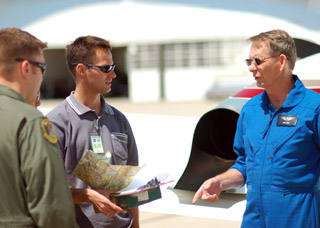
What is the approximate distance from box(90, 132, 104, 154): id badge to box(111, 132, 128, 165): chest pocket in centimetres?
10

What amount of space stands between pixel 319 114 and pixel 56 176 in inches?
66.3

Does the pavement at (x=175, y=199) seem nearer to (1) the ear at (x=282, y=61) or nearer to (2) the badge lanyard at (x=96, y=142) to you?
(2) the badge lanyard at (x=96, y=142)

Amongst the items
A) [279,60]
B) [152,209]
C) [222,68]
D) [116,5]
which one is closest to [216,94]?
[222,68]

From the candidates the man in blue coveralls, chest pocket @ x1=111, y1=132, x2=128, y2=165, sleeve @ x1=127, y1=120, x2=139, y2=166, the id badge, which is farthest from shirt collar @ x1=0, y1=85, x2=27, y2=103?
the man in blue coveralls

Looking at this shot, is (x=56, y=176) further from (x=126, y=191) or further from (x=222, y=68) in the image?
(x=222, y=68)

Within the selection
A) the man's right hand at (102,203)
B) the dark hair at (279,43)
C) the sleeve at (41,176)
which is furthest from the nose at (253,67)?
the sleeve at (41,176)

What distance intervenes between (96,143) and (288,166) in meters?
1.19

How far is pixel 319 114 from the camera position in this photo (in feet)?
10.2

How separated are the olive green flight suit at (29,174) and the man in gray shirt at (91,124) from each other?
0.84m

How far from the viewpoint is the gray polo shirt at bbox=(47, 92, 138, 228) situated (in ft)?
10.6

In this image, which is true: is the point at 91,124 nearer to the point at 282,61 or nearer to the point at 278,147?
the point at 278,147

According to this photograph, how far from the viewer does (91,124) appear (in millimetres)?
3338

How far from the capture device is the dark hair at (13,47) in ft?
7.78

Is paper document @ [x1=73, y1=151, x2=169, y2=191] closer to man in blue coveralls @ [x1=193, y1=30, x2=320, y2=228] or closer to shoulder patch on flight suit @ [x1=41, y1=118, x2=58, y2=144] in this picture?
man in blue coveralls @ [x1=193, y1=30, x2=320, y2=228]
